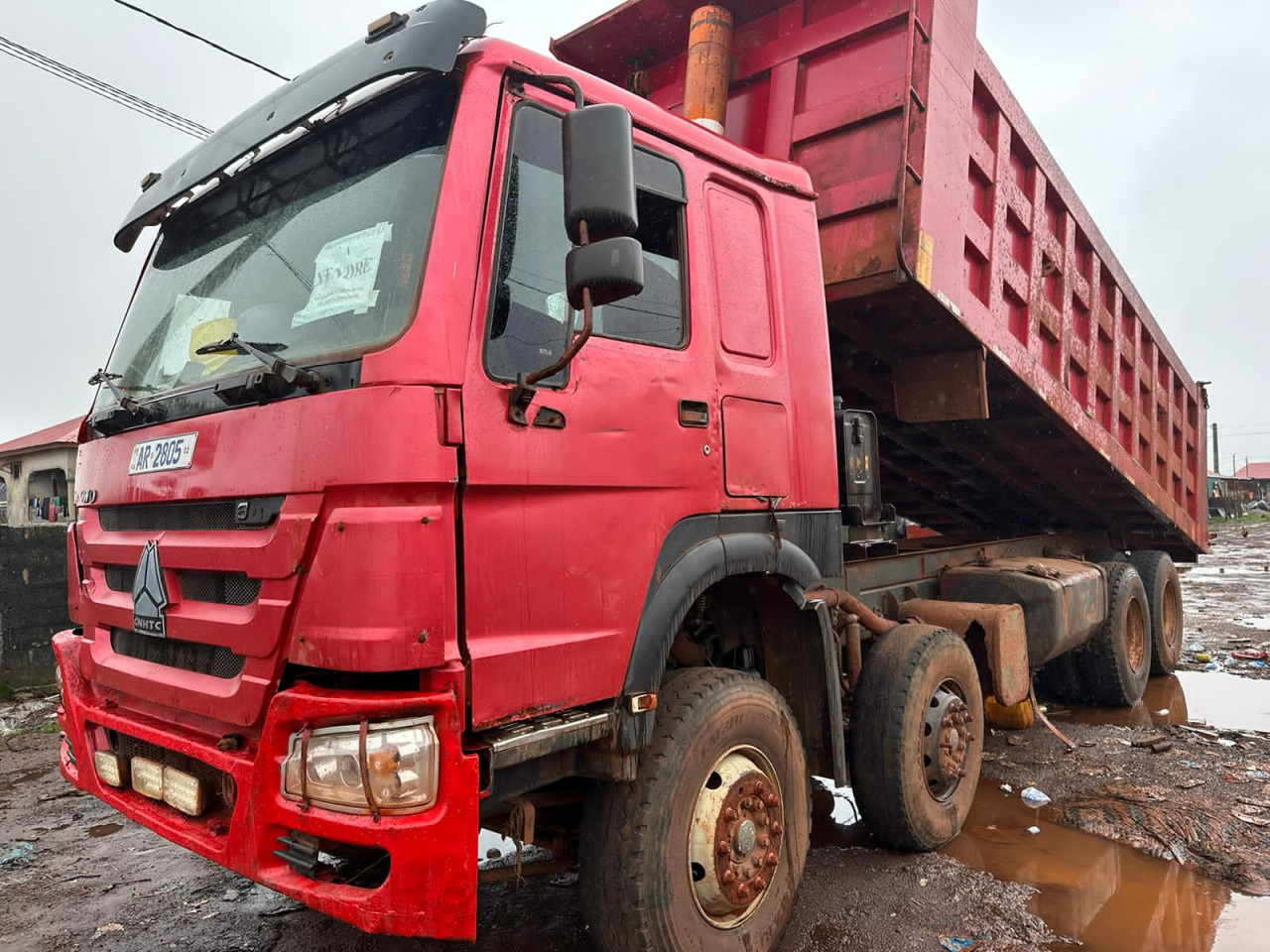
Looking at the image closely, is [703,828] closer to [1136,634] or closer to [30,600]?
[1136,634]

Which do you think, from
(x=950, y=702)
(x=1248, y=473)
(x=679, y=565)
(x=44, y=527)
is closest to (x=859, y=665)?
(x=950, y=702)

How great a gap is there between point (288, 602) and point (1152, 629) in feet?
21.8

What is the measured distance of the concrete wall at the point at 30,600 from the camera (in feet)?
21.1

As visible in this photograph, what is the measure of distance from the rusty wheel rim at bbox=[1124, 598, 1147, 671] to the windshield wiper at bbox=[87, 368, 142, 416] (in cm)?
602

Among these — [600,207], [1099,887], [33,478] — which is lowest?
[1099,887]

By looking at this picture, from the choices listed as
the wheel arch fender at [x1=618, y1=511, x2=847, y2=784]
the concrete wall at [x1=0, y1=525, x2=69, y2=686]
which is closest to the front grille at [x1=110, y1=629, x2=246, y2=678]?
the wheel arch fender at [x1=618, y1=511, x2=847, y2=784]

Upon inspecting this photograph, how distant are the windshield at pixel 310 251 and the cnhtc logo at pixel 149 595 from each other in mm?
498

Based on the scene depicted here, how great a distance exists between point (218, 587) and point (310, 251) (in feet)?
2.99

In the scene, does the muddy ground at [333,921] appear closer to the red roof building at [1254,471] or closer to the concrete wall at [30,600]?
the concrete wall at [30,600]

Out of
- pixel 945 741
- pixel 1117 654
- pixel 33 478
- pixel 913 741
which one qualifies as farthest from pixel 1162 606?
pixel 33 478

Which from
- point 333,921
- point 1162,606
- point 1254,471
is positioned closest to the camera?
point 333,921

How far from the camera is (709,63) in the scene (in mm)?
3969

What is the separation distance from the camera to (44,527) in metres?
6.66

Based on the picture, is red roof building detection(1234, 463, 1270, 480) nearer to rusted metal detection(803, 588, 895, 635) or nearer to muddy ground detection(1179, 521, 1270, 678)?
muddy ground detection(1179, 521, 1270, 678)
